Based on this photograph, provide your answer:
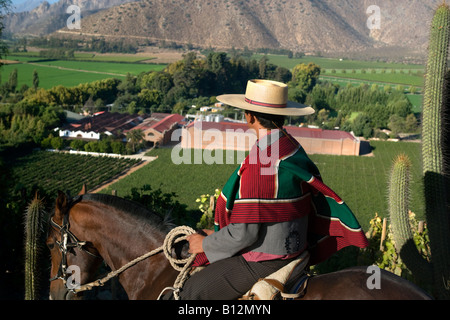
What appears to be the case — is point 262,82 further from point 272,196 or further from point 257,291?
point 257,291

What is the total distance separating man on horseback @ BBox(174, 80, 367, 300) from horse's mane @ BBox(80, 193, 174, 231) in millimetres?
369

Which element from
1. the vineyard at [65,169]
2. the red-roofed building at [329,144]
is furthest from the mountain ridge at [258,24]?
the red-roofed building at [329,144]

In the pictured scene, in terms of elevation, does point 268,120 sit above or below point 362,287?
above

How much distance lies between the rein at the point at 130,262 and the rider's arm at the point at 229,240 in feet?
0.57

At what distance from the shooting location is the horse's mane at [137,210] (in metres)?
2.90

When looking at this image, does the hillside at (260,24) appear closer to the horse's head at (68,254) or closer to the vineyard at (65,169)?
the vineyard at (65,169)

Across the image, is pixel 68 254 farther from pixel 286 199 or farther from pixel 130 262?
pixel 286 199

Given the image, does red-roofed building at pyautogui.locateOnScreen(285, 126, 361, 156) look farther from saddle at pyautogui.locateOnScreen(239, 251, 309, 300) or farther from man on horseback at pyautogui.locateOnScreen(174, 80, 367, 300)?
saddle at pyautogui.locateOnScreen(239, 251, 309, 300)

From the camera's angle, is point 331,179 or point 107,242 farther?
point 331,179

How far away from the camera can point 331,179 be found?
2795 cm

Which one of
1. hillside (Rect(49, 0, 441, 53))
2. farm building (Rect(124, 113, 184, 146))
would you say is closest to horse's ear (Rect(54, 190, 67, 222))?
farm building (Rect(124, 113, 184, 146))

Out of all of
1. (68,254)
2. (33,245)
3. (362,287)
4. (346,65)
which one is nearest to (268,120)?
(362,287)

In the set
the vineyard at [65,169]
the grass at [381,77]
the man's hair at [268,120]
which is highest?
the grass at [381,77]

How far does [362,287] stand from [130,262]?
1.44m
